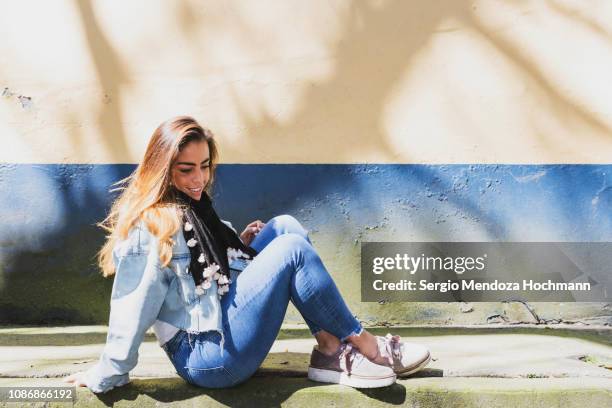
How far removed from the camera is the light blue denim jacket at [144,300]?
244 centimetres

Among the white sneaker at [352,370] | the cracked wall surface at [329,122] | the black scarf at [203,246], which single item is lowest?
the white sneaker at [352,370]

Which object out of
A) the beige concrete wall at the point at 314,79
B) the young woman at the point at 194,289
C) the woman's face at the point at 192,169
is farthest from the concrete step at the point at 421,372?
the beige concrete wall at the point at 314,79

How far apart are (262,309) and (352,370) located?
416mm

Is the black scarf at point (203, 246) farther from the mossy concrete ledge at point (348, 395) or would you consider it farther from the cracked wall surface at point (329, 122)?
the cracked wall surface at point (329, 122)

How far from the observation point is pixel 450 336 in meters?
3.61

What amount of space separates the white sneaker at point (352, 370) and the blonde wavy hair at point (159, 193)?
27.7 inches

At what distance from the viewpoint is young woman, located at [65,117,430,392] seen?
2465 millimetres

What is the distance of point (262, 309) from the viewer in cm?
251

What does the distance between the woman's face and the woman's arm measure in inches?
Result: 9.5

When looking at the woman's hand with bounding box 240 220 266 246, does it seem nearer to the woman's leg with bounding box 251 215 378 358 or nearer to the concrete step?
the woman's leg with bounding box 251 215 378 358

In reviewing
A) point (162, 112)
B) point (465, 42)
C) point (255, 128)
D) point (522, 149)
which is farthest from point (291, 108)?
point (522, 149)

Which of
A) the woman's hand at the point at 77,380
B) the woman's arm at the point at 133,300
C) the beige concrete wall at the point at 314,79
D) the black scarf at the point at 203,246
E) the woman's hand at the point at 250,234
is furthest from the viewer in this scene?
the beige concrete wall at the point at 314,79

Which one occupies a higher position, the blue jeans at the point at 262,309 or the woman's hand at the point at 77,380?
the blue jeans at the point at 262,309

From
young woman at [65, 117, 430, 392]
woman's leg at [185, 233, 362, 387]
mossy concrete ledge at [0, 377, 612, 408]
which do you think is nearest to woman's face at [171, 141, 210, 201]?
young woman at [65, 117, 430, 392]
